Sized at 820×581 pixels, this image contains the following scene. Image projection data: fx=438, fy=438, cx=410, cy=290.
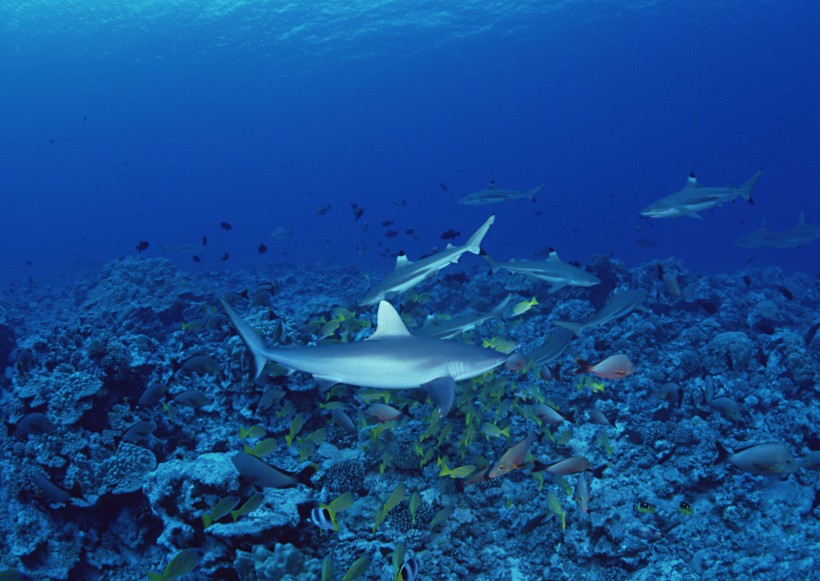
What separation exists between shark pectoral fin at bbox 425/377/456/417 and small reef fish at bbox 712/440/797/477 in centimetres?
279

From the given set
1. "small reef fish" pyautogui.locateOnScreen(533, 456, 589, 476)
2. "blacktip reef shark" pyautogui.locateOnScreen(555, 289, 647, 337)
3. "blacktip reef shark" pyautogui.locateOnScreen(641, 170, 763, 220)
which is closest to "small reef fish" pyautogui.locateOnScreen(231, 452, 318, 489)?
"small reef fish" pyautogui.locateOnScreen(533, 456, 589, 476)

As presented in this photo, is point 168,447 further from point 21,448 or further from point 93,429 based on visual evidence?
point 21,448

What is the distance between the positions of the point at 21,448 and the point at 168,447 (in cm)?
195

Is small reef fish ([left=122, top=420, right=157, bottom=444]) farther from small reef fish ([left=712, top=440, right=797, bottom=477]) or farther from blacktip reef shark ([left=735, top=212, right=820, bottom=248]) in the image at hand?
blacktip reef shark ([left=735, top=212, right=820, bottom=248])

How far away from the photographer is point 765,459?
4.46 meters

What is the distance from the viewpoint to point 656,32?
204 feet

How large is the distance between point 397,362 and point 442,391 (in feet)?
1.70

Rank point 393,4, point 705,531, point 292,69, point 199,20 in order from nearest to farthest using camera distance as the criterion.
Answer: point 705,531, point 393,4, point 199,20, point 292,69

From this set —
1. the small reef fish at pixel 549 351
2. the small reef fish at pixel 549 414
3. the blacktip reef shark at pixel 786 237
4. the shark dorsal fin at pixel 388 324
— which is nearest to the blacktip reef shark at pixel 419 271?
the small reef fish at pixel 549 351

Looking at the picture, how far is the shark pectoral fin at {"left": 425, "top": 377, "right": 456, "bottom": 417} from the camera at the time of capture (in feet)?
13.7

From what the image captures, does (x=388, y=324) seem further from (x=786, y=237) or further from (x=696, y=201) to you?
(x=786, y=237)

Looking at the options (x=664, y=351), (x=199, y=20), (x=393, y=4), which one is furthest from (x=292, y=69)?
(x=664, y=351)

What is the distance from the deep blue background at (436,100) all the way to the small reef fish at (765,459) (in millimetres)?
18342

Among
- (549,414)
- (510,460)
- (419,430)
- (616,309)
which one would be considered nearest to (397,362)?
(510,460)
